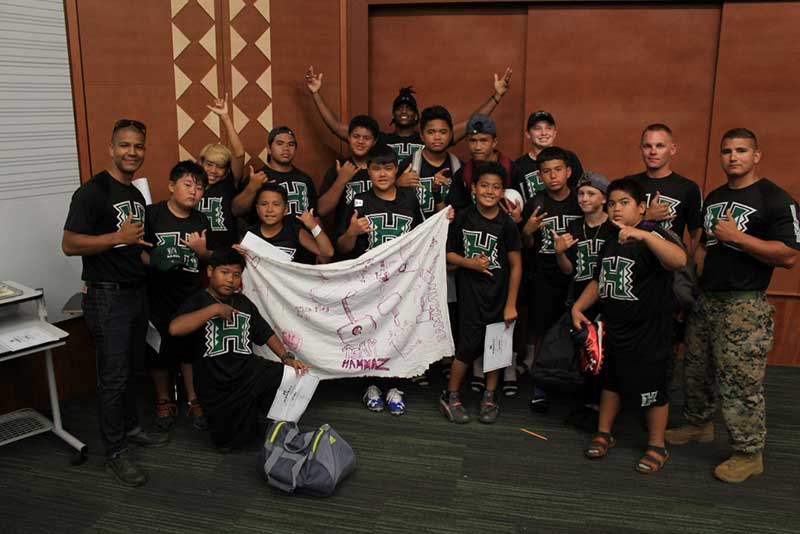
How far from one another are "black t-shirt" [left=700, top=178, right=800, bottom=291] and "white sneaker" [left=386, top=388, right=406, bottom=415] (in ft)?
5.71

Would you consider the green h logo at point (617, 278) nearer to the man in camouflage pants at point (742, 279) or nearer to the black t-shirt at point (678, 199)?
the man in camouflage pants at point (742, 279)

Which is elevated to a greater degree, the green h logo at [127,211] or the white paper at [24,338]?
the green h logo at [127,211]

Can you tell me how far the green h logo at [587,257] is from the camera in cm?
354

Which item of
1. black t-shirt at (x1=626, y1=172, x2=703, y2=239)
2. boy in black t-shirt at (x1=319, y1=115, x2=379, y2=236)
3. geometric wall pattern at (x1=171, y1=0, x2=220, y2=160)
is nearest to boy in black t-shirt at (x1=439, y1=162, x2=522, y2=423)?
boy in black t-shirt at (x1=319, y1=115, x2=379, y2=236)

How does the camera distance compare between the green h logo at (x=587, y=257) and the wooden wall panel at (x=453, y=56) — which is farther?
the wooden wall panel at (x=453, y=56)

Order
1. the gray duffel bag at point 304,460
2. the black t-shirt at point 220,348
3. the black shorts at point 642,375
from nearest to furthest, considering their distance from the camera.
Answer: the gray duffel bag at point 304,460 < the black shorts at point 642,375 < the black t-shirt at point 220,348

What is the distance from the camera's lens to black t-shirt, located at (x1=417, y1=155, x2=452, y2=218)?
4.07m

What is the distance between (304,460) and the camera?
120 inches

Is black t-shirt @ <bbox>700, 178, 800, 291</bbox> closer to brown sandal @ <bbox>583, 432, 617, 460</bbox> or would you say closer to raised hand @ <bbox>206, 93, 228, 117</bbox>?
brown sandal @ <bbox>583, 432, 617, 460</bbox>

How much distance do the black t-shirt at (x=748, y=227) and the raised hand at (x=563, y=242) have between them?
0.64 meters

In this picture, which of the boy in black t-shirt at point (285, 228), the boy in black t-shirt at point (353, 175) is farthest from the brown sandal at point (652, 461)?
the boy in black t-shirt at point (353, 175)

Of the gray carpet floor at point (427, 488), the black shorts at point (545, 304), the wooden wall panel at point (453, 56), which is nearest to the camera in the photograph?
the gray carpet floor at point (427, 488)

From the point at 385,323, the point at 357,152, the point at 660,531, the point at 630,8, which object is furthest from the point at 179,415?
the point at 630,8

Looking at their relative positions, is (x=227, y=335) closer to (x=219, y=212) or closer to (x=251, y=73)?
(x=219, y=212)
